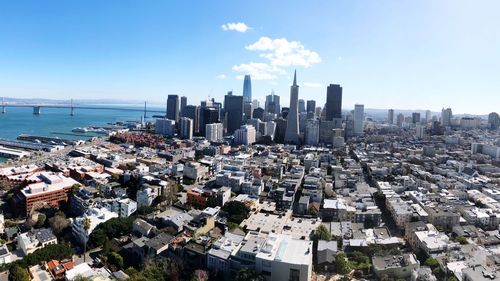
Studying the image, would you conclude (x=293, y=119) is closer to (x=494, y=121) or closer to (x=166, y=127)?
(x=166, y=127)

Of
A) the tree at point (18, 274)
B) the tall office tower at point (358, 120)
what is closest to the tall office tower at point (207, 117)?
the tall office tower at point (358, 120)

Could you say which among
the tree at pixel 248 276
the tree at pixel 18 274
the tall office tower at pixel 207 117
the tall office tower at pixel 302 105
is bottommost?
the tree at pixel 18 274

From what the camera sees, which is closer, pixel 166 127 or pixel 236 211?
pixel 236 211

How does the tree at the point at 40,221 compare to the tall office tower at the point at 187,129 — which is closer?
the tree at the point at 40,221

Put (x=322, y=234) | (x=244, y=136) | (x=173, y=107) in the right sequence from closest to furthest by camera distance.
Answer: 1. (x=322, y=234)
2. (x=244, y=136)
3. (x=173, y=107)

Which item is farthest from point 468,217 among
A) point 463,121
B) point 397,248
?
point 463,121

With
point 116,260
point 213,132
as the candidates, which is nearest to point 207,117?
point 213,132

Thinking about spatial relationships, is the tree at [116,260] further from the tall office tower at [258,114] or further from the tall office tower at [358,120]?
the tall office tower at [258,114]
